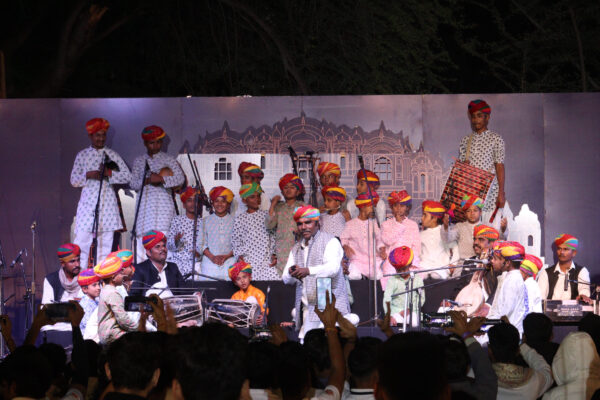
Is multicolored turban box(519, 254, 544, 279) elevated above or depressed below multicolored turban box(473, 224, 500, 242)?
below

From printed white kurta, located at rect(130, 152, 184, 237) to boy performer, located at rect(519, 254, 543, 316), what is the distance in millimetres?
4360

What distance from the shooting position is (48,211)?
10906 millimetres

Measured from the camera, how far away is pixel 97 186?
33.8 feet

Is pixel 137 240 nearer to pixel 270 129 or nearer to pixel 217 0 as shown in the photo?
pixel 270 129

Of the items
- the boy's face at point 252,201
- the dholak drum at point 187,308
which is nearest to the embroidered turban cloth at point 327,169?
the boy's face at point 252,201

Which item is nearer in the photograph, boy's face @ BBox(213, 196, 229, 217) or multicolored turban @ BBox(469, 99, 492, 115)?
boy's face @ BBox(213, 196, 229, 217)

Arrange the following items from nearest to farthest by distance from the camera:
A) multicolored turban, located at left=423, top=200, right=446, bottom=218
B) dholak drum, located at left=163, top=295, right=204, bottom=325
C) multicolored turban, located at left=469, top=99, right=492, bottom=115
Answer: dholak drum, located at left=163, top=295, right=204, bottom=325 → multicolored turban, located at left=423, top=200, right=446, bottom=218 → multicolored turban, located at left=469, top=99, right=492, bottom=115

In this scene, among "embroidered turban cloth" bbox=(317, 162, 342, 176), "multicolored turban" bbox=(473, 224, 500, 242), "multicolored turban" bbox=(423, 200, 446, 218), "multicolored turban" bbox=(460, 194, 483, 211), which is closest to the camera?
"multicolored turban" bbox=(473, 224, 500, 242)

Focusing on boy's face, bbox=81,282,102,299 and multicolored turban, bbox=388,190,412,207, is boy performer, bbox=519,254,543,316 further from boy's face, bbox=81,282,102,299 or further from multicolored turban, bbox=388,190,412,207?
boy's face, bbox=81,282,102,299

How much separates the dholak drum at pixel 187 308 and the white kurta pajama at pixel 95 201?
8.55 feet

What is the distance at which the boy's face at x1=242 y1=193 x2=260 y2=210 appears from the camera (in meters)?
10.2

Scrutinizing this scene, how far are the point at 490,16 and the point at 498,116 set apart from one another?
8193 millimetres

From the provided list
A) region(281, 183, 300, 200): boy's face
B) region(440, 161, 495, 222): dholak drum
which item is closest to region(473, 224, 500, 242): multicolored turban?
region(440, 161, 495, 222): dholak drum

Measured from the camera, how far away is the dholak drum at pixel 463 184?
10.6 m
